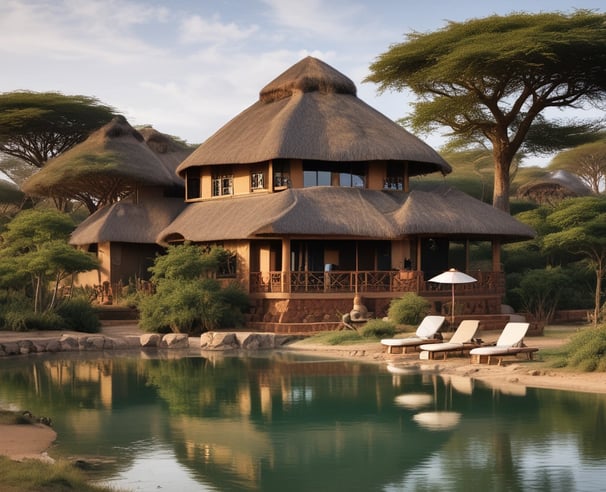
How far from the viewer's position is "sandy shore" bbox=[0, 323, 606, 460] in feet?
36.5

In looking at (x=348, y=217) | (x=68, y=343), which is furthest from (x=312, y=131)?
(x=68, y=343)

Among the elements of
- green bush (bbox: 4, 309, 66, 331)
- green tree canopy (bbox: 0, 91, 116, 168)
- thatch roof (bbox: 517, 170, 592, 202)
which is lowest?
green bush (bbox: 4, 309, 66, 331)

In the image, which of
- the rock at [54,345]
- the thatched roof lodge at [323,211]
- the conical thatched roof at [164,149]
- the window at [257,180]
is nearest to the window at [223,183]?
the thatched roof lodge at [323,211]

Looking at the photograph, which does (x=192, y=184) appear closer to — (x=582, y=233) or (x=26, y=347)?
(x=26, y=347)

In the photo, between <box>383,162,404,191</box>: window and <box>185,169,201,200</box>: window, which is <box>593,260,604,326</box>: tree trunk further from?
<box>185,169,201,200</box>: window

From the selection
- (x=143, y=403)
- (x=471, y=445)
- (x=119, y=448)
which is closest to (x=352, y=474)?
(x=471, y=445)

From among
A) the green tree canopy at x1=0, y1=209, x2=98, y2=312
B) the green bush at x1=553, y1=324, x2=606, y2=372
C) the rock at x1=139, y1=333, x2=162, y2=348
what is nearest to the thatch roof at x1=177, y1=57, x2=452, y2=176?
the green tree canopy at x1=0, y1=209, x2=98, y2=312

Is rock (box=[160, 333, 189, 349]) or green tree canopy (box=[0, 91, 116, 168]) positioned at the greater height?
green tree canopy (box=[0, 91, 116, 168])

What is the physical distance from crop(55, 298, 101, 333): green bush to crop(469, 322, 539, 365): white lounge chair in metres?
11.9

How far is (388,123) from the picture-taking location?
3381 centimetres

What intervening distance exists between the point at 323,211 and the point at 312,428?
53.2 ft

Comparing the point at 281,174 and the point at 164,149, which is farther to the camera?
the point at 164,149

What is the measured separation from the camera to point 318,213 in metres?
28.5

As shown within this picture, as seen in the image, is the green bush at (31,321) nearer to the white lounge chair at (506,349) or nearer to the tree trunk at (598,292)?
the white lounge chair at (506,349)
